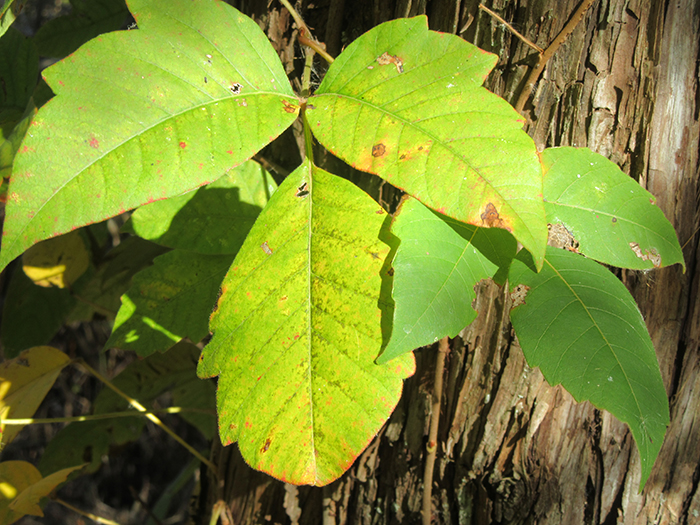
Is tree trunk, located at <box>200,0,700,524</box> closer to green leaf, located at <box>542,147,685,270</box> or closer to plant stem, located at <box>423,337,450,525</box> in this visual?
plant stem, located at <box>423,337,450,525</box>

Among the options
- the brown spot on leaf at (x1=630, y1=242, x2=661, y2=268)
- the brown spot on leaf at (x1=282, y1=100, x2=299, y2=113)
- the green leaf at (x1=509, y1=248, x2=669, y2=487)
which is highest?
the brown spot on leaf at (x1=282, y1=100, x2=299, y2=113)

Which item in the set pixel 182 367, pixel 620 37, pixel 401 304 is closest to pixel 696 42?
pixel 620 37

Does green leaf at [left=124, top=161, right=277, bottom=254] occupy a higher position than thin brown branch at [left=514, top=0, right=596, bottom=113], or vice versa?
thin brown branch at [left=514, top=0, right=596, bottom=113]

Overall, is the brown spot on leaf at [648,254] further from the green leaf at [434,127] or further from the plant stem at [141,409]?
the plant stem at [141,409]

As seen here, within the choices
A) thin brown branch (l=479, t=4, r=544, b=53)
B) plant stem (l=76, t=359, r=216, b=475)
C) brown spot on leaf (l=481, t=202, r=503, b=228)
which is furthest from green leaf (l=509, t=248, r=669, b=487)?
plant stem (l=76, t=359, r=216, b=475)

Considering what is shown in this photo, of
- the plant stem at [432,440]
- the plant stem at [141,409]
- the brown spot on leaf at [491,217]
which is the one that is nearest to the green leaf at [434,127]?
the brown spot on leaf at [491,217]

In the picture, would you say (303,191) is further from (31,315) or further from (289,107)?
(31,315)

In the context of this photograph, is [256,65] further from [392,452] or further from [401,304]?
[392,452]
